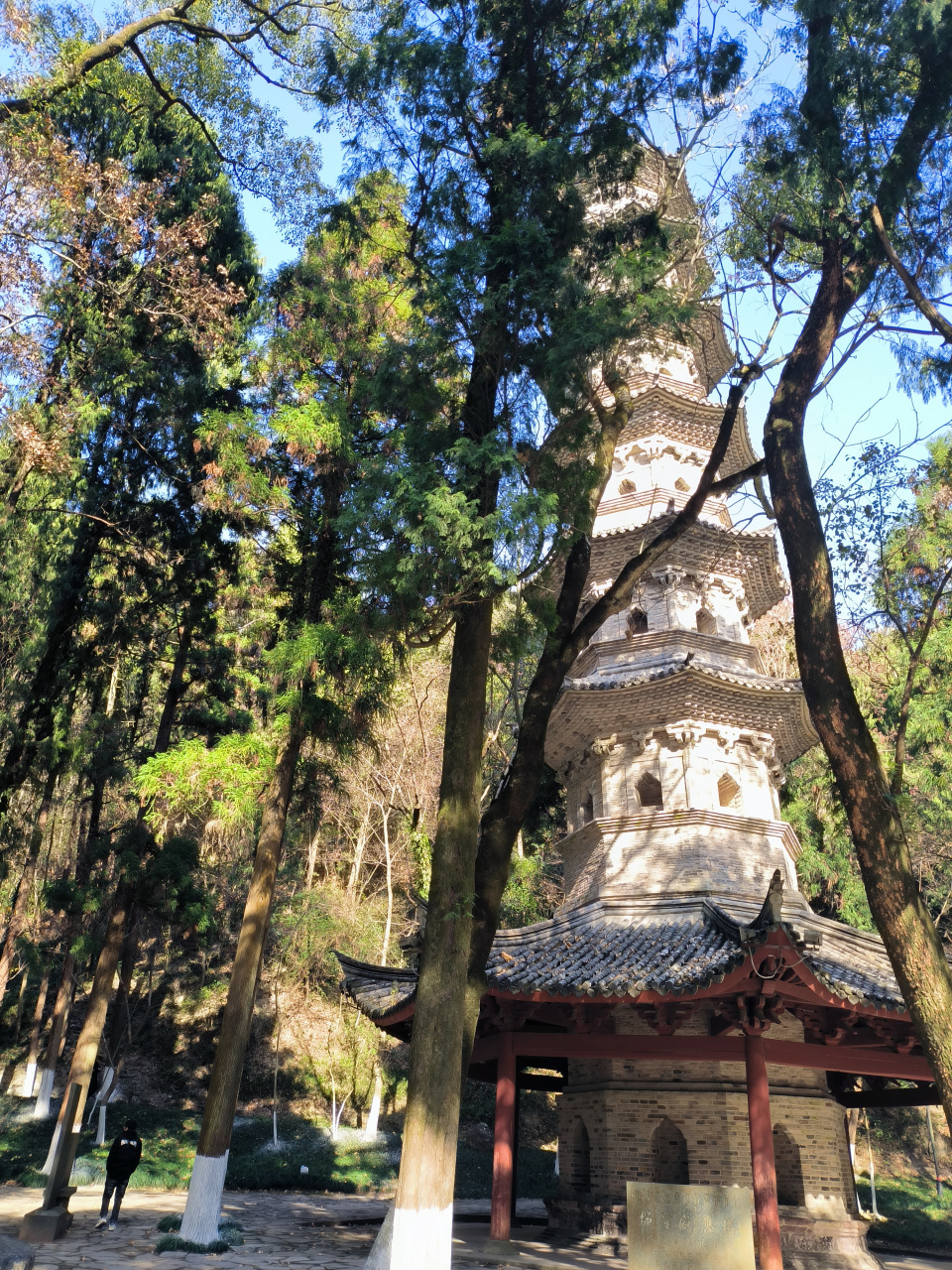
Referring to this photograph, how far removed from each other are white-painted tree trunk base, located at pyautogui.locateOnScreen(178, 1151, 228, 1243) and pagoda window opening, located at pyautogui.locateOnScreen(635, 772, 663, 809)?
6412 millimetres

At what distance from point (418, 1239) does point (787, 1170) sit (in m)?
6.57

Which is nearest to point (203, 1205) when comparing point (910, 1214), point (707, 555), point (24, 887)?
point (24, 887)

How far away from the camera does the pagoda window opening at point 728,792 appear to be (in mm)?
11703

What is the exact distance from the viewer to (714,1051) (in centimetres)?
921

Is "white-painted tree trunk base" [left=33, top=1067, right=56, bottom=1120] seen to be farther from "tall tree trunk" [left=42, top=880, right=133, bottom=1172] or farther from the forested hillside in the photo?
"tall tree trunk" [left=42, top=880, right=133, bottom=1172]

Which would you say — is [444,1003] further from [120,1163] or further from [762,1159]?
[120,1163]

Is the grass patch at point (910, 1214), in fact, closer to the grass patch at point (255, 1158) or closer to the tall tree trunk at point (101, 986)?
the grass patch at point (255, 1158)

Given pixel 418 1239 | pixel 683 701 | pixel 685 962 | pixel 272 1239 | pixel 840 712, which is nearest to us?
pixel 418 1239

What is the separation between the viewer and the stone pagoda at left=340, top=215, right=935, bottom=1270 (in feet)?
28.9

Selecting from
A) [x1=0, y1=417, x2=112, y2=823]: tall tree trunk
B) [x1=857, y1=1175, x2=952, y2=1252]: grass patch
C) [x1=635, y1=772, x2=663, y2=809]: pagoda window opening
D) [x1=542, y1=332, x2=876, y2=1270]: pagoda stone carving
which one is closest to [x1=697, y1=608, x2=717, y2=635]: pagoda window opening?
[x1=542, y1=332, x2=876, y2=1270]: pagoda stone carving

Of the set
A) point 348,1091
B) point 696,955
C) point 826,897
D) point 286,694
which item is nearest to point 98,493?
point 286,694

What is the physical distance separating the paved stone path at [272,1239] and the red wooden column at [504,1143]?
0.33 meters

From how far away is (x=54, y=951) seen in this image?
1834cm

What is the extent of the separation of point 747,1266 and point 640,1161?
4118mm
